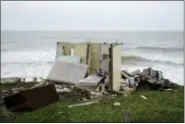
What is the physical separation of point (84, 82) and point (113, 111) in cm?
225

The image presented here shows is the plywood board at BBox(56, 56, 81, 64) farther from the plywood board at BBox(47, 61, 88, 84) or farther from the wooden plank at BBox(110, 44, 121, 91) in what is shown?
the wooden plank at BBox(110, 44, 121, 91)

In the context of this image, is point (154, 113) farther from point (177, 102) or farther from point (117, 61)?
point (117, 61)

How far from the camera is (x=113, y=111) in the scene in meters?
8.39

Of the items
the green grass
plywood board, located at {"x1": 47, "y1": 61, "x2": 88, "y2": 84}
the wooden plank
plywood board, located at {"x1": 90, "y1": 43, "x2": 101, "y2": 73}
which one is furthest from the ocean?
the green grass

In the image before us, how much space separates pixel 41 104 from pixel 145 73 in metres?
5.39

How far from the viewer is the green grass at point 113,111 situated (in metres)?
7.76

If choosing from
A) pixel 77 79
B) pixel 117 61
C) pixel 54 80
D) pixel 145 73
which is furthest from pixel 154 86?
pixel 54 80

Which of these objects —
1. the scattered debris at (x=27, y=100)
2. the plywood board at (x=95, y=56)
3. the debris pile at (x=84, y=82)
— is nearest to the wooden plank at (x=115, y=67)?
the debris pile at (x=84, y=82)

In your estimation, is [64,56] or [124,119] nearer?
[124,119]

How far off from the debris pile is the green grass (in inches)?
11.0

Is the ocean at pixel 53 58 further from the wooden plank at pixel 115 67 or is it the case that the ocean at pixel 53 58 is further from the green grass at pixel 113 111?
the green grass at pixel 113 111

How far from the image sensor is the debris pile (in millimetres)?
8627

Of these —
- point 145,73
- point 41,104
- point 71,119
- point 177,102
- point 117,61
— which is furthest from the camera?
point 145,73

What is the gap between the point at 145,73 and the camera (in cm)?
1276
